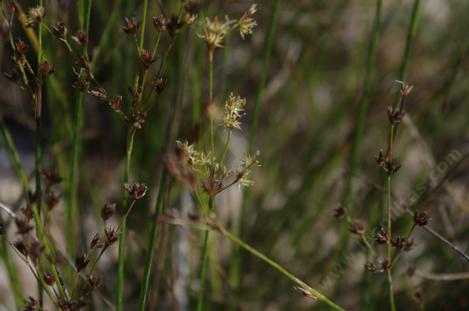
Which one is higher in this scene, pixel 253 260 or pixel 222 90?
pixel 222 90

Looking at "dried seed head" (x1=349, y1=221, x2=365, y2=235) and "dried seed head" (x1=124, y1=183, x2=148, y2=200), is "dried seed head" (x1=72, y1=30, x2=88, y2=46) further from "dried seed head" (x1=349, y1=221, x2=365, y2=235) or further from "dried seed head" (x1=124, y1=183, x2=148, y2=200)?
"dried seed head" (x1=349, y1=221, x2=365, y2=235)

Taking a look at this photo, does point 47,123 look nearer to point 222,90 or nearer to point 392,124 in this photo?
point 222,90

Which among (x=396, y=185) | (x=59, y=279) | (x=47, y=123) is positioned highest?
(x=47, y=123)

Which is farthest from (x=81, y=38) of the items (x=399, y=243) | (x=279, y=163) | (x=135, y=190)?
(x=279, y=163)

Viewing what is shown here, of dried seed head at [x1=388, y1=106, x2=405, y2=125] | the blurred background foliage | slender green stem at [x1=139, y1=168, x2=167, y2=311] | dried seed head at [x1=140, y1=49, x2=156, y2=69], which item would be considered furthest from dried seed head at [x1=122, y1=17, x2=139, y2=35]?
the blurred background foliage

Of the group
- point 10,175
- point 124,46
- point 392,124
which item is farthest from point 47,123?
point 392,124

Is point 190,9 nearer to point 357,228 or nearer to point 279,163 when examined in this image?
point 357,228

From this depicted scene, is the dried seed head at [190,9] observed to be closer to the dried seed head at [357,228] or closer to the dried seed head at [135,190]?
the dried seed head at [135,190]

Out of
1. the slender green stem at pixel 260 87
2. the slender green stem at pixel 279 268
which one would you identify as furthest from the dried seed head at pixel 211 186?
the slender green stem at pixel 260 87
